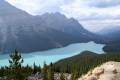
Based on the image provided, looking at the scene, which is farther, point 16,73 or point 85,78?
point 16,73

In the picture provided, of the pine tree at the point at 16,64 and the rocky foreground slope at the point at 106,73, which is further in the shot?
the pine tree at the point at 16,64

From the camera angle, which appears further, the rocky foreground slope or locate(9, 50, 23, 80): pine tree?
locate(9, 50, 23, 80): pine tree

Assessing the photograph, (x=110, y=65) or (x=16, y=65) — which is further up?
(x=16, y=65)

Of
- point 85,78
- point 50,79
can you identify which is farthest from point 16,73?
point 85,78

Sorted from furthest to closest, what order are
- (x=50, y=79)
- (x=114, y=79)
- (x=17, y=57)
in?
(x=50, y=79), (x=17, y=57), (x=114, y=79)

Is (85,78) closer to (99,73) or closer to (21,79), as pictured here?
A: (99,73)

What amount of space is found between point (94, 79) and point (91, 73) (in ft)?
3.74

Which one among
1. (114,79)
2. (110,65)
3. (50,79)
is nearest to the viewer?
(114,79)

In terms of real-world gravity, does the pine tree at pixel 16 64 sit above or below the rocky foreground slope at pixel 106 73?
above

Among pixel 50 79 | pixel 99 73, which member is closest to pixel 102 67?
pixel 99 73

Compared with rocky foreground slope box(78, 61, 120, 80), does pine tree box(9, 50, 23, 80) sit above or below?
above

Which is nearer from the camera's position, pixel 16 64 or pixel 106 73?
pixel 106 73

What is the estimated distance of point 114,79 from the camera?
21141mm

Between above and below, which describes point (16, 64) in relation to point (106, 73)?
Answer: above
